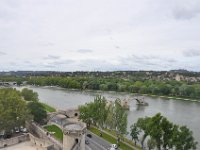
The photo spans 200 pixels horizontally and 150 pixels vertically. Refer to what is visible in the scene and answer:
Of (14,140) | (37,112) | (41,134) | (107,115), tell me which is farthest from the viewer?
(37,112)

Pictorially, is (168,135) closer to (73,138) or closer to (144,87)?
(73,138)

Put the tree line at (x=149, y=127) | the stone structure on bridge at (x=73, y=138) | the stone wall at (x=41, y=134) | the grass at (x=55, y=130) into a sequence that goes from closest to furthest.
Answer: the stone structure on bridge at (x=73, y=138), the tree line at (x=149, y=127), the stone wall at (x=41, y=134), the grass at (x=55, y=130)

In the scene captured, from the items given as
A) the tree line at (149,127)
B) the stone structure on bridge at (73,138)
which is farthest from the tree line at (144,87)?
the stone structure on bridge at (73,138)

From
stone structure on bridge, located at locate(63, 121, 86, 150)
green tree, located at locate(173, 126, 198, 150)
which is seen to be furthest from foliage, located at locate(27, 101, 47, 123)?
stone structure on bridge, located at locate(63, 121, 86, 150)

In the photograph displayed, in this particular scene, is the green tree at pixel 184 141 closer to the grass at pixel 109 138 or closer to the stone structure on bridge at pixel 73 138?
the grass at pixel 109 138

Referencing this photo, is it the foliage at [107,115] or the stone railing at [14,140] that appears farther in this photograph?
the foliage at [107,115]

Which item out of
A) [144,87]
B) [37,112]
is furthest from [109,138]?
[144,87]
